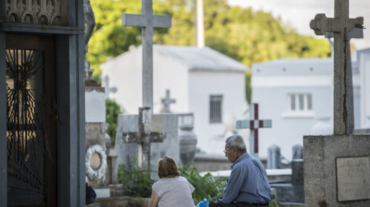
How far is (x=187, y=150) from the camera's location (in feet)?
46.2

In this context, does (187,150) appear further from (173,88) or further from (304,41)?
(304,41)

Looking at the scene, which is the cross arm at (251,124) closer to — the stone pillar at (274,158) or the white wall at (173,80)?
the stone pillar at (274,158)

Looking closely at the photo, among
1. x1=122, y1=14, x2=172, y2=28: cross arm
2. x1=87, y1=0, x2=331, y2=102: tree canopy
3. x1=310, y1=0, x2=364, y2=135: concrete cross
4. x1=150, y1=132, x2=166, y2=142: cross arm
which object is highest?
x1=87, y1=0, x2=331, y2=102: tree canopy

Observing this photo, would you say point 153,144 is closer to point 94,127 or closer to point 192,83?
point 94,127

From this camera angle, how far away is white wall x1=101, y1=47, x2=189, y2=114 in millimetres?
32812

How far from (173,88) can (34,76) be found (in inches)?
1068

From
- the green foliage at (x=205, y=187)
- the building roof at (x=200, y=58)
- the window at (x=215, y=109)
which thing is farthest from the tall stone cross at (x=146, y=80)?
the window at (x=215, y=109)

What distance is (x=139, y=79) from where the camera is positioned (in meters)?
35.1

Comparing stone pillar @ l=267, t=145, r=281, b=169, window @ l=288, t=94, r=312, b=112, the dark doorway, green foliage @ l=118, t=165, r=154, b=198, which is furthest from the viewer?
window @ l=288, t=94, r=312, b=112

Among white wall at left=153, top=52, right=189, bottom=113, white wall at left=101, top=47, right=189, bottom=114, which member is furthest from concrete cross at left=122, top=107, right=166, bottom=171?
white wall at left=153, top=52, right=189, bottom=113

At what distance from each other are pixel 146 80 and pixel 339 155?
4536 millimetres

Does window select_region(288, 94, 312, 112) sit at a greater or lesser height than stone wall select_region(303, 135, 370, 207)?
greater

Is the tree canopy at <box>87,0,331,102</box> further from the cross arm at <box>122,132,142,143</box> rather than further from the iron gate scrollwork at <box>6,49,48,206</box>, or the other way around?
the iron gate scrollwork at <box>6,49,48,206</box>

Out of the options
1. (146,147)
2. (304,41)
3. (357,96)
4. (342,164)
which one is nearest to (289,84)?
(357,96)
